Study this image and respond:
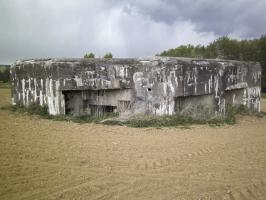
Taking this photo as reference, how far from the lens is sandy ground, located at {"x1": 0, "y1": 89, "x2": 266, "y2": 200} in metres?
3.82

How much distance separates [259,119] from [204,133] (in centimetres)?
413

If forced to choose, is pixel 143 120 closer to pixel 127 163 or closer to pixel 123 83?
pixel 123 83

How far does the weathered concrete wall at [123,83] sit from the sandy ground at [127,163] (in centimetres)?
143

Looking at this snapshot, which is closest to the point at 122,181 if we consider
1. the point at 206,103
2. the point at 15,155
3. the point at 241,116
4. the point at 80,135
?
the point at 15,155

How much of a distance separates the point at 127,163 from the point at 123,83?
4.42 m

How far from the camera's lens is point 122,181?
4.14 meters

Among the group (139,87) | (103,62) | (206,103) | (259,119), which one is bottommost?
(259,119)

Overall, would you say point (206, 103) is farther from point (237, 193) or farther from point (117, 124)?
point (237, 193)

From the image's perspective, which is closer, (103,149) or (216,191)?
(216,191)

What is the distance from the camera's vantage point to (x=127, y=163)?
16.1 feet

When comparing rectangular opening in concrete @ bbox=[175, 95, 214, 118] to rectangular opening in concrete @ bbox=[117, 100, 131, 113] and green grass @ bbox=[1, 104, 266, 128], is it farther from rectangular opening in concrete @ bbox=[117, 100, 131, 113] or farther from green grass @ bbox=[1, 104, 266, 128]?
rectangular opening in concrete @ bbox=[117, 100, 131, 113]

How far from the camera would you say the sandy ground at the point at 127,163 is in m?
3.82

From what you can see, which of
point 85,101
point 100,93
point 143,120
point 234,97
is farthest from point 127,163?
point 234,97

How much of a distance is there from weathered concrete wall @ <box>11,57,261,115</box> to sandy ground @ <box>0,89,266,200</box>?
143 cm
